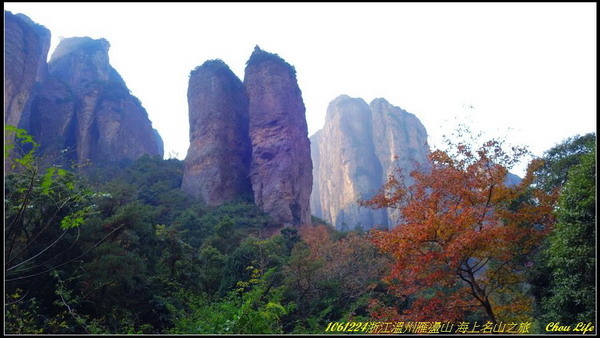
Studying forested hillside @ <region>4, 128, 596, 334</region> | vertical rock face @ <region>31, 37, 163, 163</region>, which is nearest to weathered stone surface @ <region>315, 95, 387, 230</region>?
vertical rock face @ <region>31, 37, 163, 163</region>

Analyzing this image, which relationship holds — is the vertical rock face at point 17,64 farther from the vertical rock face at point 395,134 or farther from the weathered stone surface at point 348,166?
the vertical rock face at point 395,134

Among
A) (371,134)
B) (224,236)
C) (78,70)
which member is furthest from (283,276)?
(371,134)

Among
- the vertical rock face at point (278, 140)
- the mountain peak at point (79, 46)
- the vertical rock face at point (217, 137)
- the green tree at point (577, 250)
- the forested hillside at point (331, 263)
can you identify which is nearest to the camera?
the forested hillside at point (331, 263)

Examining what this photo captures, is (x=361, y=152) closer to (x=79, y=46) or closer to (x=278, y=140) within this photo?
(x=278, y=140)

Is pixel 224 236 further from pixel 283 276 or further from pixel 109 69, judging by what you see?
pixel 109 69

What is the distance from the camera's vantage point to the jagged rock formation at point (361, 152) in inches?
2313

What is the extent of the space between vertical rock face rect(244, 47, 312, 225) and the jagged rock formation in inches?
981

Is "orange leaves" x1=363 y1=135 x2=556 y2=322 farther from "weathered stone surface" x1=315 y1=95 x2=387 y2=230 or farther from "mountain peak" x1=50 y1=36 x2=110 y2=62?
"mountain peak" x1=50 y1=36 x2=110 y2=62

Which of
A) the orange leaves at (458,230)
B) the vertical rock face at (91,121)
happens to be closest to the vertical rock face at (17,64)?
the vertical rock face at (91,121)

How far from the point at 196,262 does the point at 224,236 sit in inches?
205

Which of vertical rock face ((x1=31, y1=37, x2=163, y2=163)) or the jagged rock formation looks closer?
vertical rock face ((x1=31, y1=37, x2=163, y2=163))

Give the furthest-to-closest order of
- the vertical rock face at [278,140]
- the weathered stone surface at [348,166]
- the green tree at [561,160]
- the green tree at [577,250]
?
the weathered stone surface at [348,166], the vertical rock face at [278,140], the green tree at [561,160], the green tree at [577,250]

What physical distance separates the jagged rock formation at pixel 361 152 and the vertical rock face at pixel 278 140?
981 inches

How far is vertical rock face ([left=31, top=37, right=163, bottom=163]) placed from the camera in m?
36.3
